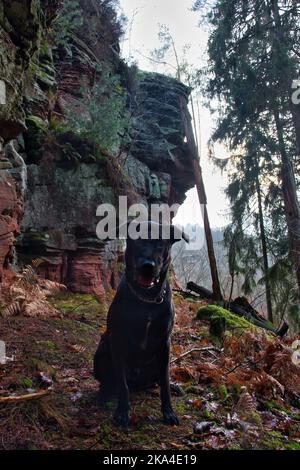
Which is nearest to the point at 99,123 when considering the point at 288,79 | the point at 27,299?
the point at 288,79

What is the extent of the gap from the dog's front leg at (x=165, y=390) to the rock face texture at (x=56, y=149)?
4.13 m

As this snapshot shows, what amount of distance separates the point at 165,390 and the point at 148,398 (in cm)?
58

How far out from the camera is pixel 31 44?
19.0 feet

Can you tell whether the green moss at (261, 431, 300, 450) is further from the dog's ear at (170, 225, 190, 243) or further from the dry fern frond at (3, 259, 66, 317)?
the dry fern frond at (3, 259, 66, 317)

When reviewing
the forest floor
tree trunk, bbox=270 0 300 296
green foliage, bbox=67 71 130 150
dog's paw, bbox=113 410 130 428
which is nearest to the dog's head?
dog's paw, bbox=113 410 130 428

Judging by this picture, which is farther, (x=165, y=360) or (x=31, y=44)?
(x=31, y=44)

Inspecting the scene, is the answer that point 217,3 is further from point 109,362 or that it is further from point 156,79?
point 109,362

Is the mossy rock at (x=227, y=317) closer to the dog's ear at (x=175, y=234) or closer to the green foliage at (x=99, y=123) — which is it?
the dog's ear at (x=175, y=234)

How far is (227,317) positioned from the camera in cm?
805

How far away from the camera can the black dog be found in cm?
303

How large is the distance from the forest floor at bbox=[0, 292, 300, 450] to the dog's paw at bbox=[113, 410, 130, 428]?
53 millimetres

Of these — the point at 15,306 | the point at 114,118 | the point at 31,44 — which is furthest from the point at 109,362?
the point at 114,118
